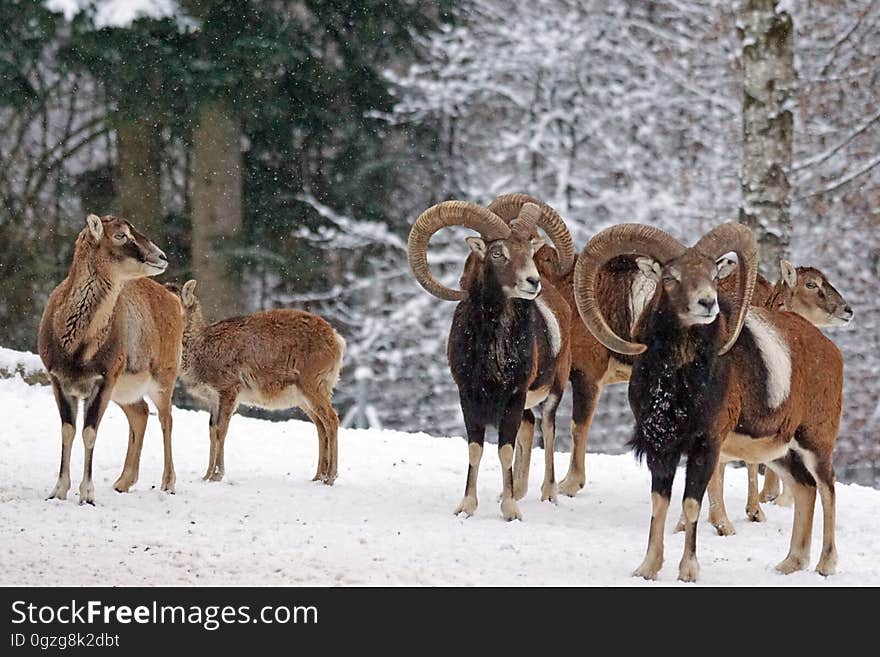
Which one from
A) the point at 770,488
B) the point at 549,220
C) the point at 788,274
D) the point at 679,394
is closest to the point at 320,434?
the point at 549,220

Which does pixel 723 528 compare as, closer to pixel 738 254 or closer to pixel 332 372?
pixel 738 254

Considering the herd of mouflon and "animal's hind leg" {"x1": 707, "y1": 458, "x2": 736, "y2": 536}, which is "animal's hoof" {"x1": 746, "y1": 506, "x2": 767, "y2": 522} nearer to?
the herd of mouflon

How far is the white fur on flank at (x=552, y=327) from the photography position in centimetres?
1073

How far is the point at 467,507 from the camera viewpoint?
397 inches

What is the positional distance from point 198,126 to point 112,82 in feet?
4.70

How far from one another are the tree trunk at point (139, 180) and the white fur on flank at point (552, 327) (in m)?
11.5

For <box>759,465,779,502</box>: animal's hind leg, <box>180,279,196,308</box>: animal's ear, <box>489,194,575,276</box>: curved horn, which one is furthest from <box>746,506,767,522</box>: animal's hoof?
<box>180,279,196,308</box>: animal's ear

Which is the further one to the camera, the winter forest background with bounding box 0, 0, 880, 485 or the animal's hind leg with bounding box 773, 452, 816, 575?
the winter forest background with bounding box 0, 0, 880, 485

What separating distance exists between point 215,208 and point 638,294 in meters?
10.7

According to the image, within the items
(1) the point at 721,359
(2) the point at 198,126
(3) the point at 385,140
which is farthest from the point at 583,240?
(1) the point at 721,359

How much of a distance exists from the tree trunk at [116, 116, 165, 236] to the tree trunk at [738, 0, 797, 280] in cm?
1011

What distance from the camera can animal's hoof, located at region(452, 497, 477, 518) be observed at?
10070mm

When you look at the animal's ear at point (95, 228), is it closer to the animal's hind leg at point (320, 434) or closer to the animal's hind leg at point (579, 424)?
the animal's hind leg at point (320, 434)

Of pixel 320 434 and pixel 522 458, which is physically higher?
pixel 320 434
